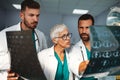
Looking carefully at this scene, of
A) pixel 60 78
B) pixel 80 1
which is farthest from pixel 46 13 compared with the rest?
pixel 60 78

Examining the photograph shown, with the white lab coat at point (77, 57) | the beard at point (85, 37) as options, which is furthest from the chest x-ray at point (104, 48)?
the beard at point (85, 37)

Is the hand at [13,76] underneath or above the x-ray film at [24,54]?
underneath

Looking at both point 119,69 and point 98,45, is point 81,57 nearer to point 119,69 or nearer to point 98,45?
point 119,69

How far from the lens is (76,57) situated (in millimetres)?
1236

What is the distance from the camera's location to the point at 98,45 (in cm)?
75

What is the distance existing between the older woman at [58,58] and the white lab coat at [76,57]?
5cm

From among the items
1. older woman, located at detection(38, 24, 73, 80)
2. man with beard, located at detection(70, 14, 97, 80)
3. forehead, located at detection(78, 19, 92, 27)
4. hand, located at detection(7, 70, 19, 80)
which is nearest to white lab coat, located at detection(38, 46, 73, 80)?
older woman, located at detection(38, 24, 73, 80)

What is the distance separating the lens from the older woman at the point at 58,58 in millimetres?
1223

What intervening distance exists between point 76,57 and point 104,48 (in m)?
0.48

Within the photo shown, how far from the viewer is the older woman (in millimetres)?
1223

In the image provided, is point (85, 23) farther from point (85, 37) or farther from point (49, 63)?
point (49, 63)

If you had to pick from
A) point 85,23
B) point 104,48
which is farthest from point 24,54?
point 85,23

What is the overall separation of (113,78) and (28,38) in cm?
60

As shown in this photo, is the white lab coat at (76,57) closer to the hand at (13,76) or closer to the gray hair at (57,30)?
the gray hair at (57,30)
